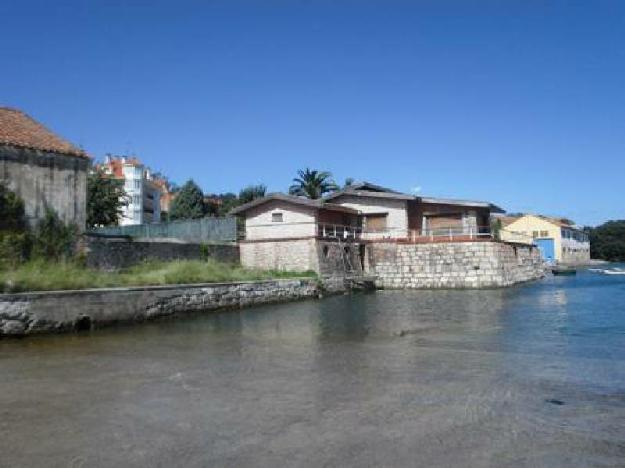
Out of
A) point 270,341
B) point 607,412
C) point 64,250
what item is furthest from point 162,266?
point 607,412

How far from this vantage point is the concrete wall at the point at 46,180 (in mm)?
18391

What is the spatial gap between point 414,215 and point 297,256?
10.6m

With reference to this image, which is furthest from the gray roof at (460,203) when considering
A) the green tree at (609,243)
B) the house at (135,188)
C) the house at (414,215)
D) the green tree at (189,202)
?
the green tree at (609,243)

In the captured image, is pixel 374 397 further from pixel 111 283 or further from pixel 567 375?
pixel 111 283

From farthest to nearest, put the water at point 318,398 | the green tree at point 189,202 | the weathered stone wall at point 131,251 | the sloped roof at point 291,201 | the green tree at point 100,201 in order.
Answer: the green tree at point 189,202, the green tree at point 100,201, the sloped roof at point 291,201, the weathered stone wall at point 131,251, the water at point 318,398

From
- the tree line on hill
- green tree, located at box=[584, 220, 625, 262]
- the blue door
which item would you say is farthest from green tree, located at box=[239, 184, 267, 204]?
green tree, located at box=[584, 220, 625, 262]

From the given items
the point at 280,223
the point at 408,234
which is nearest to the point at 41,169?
the point at 280,223

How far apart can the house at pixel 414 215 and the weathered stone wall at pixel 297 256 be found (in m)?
5.12

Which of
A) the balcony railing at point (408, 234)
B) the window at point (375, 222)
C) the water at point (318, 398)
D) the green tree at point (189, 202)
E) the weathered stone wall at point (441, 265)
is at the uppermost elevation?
the green tree at point (189, 202)

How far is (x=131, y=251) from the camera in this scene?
23422 mm

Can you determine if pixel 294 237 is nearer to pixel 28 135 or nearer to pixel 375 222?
pixel 375 222

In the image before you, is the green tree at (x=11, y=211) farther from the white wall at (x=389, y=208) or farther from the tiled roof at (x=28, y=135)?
Result: the white wall at (x=389, y=208)

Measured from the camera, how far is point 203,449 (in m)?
5.57

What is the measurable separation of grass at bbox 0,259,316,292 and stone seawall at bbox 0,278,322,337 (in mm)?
796
